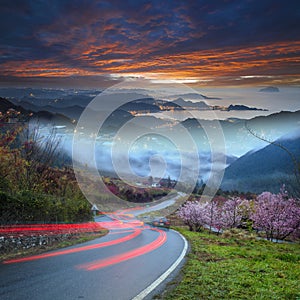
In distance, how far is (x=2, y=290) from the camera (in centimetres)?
588

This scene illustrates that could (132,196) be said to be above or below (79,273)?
below

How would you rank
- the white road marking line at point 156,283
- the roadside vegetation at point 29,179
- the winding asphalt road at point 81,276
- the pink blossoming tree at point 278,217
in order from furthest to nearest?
1. the pink blossoming tree at point 278,217
2. the roadside vegetation at point 29,179
3. the white road marking line at point 156,283
4. the winding asphalt road at point 81,276

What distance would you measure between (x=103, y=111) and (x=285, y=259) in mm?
18382

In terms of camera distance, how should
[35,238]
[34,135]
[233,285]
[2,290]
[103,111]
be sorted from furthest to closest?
[103,111] → [34,135] → [35,238] → [233,285] → [2,290]

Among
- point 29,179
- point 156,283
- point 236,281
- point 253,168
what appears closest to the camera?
point 156,283

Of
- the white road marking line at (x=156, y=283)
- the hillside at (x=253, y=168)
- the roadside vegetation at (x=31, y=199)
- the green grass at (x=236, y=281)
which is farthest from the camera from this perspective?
the hillside at (x=253, y=168)

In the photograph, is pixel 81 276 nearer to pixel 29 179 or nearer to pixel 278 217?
pixel 29 179

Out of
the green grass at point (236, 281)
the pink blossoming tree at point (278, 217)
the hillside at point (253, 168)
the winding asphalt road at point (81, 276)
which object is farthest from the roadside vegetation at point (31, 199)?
the hillside at point (253, 168)

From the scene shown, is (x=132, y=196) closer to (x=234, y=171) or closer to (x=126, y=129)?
(x=126, y=129)

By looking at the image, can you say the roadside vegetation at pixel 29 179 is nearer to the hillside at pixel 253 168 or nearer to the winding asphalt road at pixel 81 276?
the winding asphalt road at pixel 81 276

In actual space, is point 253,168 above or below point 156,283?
below

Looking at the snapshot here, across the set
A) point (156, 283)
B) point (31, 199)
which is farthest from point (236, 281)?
point (31, 199)

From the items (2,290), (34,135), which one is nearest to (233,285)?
(2,290)

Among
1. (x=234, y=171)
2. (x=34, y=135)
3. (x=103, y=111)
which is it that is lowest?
(x=234, y=171)
